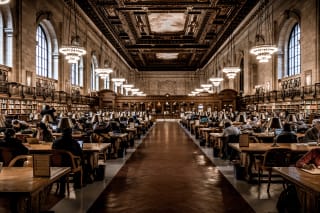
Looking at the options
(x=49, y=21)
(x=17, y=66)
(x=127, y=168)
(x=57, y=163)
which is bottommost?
(x=127, y=168)

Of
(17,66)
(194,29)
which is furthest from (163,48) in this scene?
(17,66)

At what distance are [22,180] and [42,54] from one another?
19.6m

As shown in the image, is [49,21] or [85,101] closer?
[49,21]

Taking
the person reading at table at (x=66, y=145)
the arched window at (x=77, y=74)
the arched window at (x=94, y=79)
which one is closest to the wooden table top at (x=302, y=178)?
the person reading at table at (x=66, y=145)

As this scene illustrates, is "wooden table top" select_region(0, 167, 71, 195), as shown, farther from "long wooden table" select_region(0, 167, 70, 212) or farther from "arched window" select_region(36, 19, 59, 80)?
"arched window" select_region(36, 19, 59, 80)

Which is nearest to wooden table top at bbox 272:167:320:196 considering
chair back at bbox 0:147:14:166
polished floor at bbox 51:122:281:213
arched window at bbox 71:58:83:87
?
polished floor at bbox 51:122:281:213

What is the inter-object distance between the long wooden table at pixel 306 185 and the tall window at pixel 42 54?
19.1m

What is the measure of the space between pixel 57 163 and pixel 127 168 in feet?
11.0

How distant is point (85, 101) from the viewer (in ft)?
94.7

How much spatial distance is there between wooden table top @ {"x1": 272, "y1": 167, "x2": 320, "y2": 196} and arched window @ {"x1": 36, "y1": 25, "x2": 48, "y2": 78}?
19020 mm

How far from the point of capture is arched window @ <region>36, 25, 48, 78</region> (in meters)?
21.0

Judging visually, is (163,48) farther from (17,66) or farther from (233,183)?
(233,183)

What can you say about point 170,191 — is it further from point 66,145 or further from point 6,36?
point 6,36

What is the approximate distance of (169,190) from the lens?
639 centimetres
